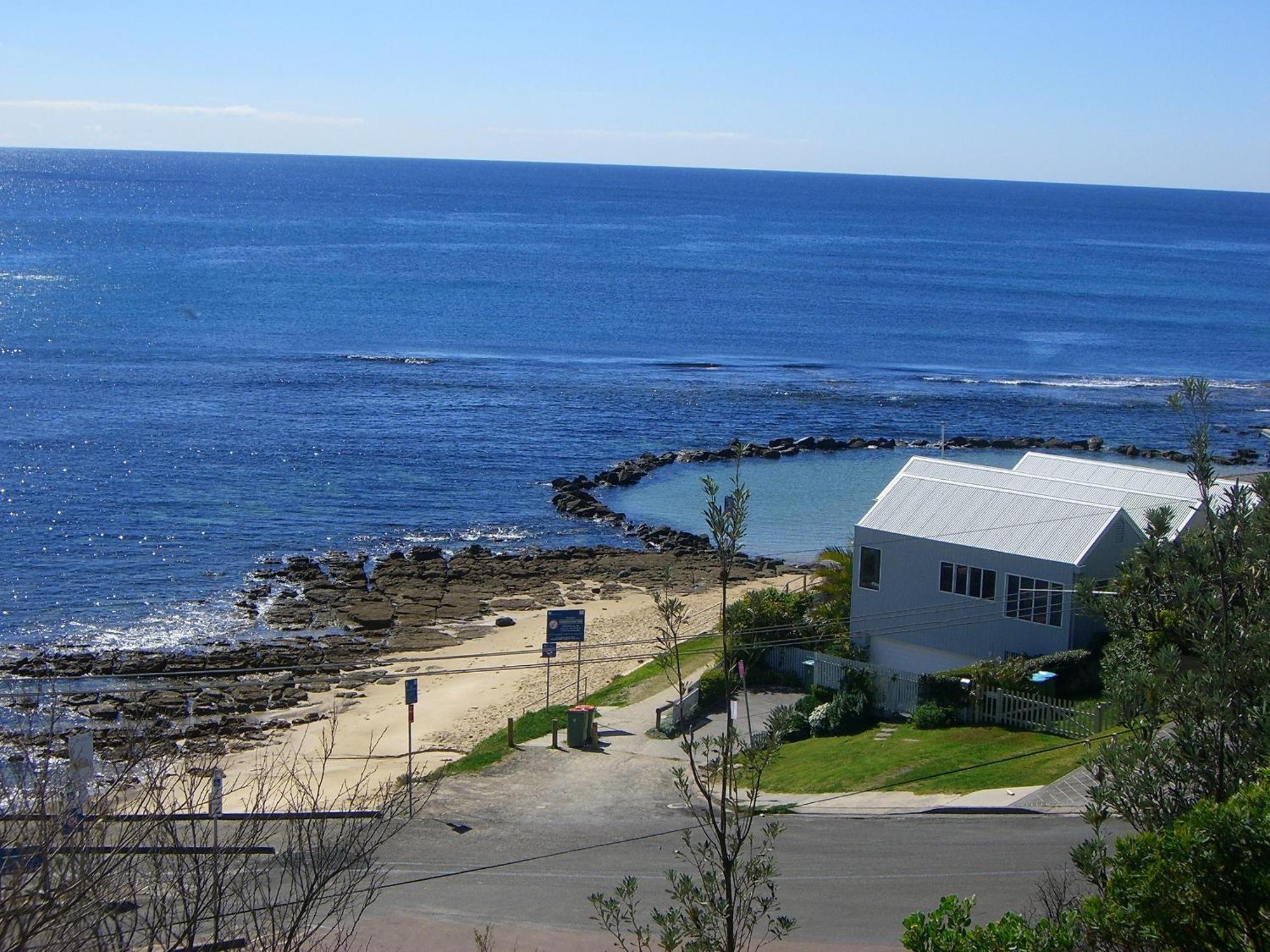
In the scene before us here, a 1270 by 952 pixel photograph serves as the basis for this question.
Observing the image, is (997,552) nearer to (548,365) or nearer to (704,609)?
(704,609)

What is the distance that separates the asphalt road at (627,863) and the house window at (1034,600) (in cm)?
731

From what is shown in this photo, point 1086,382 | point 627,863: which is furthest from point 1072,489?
point 1086,382

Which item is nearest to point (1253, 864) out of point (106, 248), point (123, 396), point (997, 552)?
point (997, 552)

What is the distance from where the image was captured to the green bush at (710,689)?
28.4 meters

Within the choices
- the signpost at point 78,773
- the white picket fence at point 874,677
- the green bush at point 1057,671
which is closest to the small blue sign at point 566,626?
the white picket fence at point 874,677

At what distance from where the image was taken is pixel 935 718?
2642cm

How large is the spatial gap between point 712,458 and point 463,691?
106 ft

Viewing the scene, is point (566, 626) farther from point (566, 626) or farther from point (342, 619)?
point (342, 619)

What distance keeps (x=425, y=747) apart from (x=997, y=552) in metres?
13.9

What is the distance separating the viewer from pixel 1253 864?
8.77 metres

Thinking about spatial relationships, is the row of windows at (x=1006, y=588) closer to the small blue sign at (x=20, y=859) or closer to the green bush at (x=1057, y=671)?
the green bush at (x=1057, y=671)

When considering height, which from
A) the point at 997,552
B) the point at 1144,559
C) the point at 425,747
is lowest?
the point at 425,747

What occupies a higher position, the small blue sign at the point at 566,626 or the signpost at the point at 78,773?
the signpost at the point at 78,773

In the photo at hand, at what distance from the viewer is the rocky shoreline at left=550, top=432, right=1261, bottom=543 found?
2093 inches
